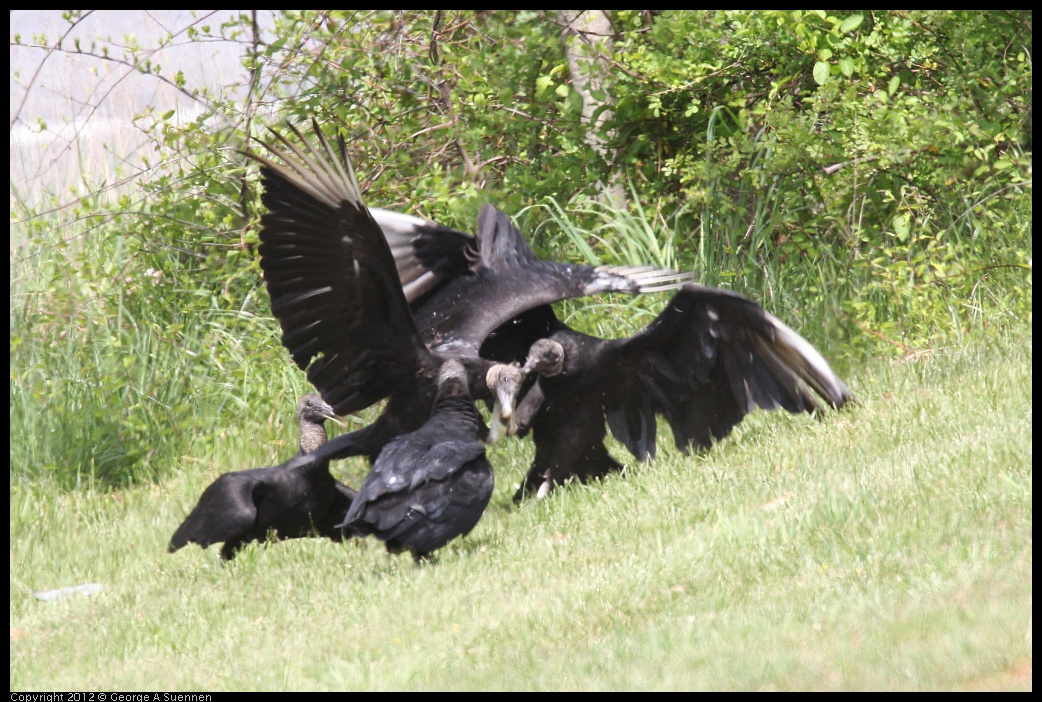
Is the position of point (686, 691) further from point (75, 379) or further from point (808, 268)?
point (75, 379)

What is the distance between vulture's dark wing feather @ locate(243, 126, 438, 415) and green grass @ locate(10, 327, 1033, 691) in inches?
28.9

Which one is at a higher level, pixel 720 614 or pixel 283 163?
pixel 283 163

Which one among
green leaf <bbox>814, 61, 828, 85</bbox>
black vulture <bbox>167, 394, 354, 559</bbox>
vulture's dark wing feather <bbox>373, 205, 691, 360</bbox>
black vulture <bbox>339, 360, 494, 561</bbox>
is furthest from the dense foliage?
black vulture <bbox>339, 360, 494, 561</bbox>

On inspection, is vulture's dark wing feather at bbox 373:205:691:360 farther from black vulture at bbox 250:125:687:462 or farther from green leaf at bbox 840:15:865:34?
green leaf at bbox 840:15:865:34

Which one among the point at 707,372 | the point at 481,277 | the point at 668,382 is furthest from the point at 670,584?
the point at 481,277

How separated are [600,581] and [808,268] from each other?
3.80 m

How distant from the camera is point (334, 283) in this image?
4.70 m

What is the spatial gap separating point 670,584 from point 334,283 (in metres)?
1.88

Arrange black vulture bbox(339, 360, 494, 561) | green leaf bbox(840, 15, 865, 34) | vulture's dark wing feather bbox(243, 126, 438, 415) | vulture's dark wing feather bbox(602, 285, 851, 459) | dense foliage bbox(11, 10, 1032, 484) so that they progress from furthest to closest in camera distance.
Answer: dense foliage bbox(11, 10, 1032, 484), green leaf bbox(840, 15, 865, 34), vulture's dark wing feather bbox(602, 285, 851, 459), vulture's dark wing feather bbox(243, 126, 438, 415), black vulture bbox(339, 360, 494, 561)

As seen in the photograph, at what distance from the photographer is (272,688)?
10.6ft

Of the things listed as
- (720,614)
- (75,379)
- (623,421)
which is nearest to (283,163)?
(623,421)

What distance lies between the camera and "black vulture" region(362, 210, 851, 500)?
507 cm

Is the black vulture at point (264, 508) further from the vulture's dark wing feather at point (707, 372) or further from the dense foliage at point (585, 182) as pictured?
the dense foliage at point (585, 182)

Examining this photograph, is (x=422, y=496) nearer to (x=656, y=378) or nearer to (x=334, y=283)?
(x=334, y=283)
